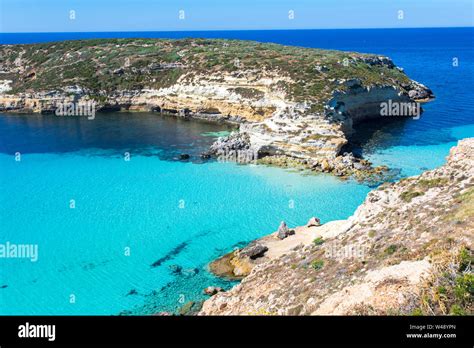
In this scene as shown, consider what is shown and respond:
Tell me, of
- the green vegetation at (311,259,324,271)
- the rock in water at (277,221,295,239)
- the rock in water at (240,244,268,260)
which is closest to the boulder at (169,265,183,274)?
the rock in water at (240,244,268,260)

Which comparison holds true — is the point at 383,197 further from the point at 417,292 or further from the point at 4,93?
the point at 4,93

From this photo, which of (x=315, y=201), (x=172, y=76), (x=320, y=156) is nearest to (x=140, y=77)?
(x=172, y=76)

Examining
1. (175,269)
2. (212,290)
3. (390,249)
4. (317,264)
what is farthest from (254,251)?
(390,249)

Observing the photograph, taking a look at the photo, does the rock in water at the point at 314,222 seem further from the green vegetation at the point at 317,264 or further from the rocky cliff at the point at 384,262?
the green vegetation at the point at 317,264

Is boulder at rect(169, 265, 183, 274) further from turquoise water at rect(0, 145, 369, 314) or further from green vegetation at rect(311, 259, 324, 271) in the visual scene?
green vegetation at rect(311, 259, 324, 271)

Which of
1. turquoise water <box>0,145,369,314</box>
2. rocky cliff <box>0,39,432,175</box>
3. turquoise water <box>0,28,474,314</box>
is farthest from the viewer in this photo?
rocky cliff <box>0,39,432,175</box>

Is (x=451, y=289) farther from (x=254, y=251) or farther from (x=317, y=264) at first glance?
(x=254, y=251)
